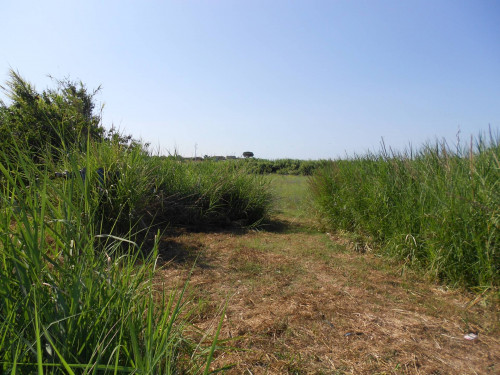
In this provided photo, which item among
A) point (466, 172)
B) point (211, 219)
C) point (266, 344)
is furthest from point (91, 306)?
point (211, 219)

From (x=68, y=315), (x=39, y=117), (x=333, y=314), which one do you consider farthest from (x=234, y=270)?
(x=39, y=117)

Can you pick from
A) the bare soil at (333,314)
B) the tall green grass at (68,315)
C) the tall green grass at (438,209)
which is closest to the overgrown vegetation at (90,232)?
the tall green grass at (68,315)

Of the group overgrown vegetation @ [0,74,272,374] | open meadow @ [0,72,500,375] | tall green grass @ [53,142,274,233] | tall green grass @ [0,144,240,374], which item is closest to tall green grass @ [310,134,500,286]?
open meadow @ [0,72,500,375]

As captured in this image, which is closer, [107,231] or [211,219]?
[107,231]

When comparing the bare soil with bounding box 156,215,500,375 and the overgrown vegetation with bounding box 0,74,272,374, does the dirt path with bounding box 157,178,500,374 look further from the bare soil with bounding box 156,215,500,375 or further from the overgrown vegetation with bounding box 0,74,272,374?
the overgrown vegetation with bounding box 0,74,272,374

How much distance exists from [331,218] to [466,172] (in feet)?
9.19

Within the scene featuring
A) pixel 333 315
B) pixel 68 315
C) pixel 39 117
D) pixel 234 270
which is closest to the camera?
pixel 68 315

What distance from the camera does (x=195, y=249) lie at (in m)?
4.26

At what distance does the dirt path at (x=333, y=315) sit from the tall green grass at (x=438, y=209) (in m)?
0.24

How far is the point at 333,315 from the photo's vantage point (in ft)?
8.13

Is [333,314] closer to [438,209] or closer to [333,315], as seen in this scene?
[333,315]

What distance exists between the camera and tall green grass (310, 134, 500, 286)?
2785 mm

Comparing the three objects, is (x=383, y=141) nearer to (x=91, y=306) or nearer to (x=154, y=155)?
(x=154, y=155)

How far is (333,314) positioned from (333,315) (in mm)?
16
